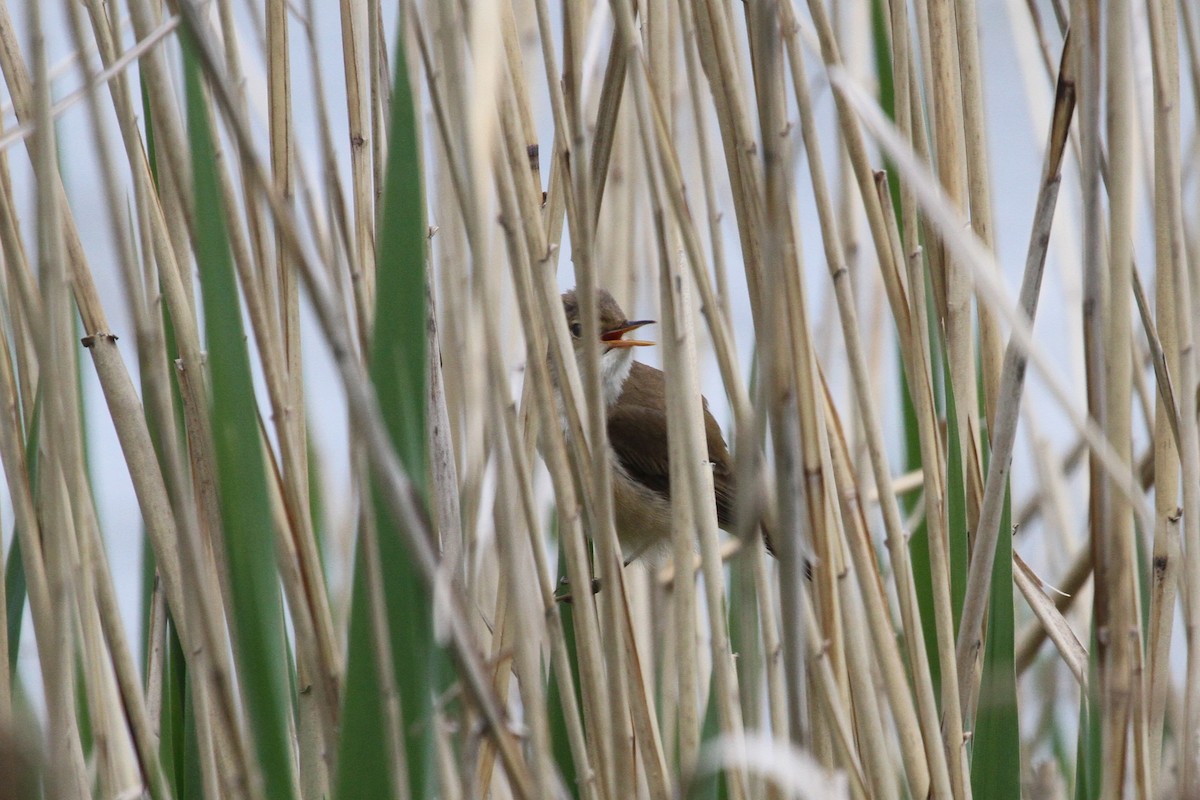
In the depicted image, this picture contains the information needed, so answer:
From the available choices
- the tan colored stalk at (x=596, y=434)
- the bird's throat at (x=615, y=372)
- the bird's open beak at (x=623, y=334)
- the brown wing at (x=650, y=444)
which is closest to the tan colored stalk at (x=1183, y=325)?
the tan colored stalk at (x=596, y=434)

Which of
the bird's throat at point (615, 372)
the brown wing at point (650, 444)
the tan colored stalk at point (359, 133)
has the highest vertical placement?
the tan colored stalk at point (359, 133)

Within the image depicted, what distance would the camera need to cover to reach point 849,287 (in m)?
1.25

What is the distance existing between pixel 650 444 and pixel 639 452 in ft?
0.10

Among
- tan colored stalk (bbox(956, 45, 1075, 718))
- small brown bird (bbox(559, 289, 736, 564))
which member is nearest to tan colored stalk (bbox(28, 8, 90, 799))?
tan colored stalk (bbox(956, 45, 1075, 718))

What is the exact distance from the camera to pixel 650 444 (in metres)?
2.59

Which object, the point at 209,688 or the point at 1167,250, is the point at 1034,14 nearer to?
the point at 1167,250

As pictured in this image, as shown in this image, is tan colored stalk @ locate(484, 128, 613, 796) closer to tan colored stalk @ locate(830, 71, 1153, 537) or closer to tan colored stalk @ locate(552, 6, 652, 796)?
tan colored stalk @ locate(552, 6, 652, 796)

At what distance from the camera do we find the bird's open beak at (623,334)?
219 cm

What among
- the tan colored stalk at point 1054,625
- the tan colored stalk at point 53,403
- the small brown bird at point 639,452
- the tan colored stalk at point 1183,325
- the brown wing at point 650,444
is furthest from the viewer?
the brown wing at point 650,444

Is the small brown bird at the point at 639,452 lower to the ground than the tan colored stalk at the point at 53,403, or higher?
lower

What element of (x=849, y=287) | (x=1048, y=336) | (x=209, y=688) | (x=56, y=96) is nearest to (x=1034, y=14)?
(x=849, y=287)

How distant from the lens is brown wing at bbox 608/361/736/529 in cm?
255

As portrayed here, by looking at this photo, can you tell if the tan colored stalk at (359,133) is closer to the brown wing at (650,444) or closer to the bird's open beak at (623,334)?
the bird's open beak at (623,334)

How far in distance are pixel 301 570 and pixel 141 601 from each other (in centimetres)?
48
